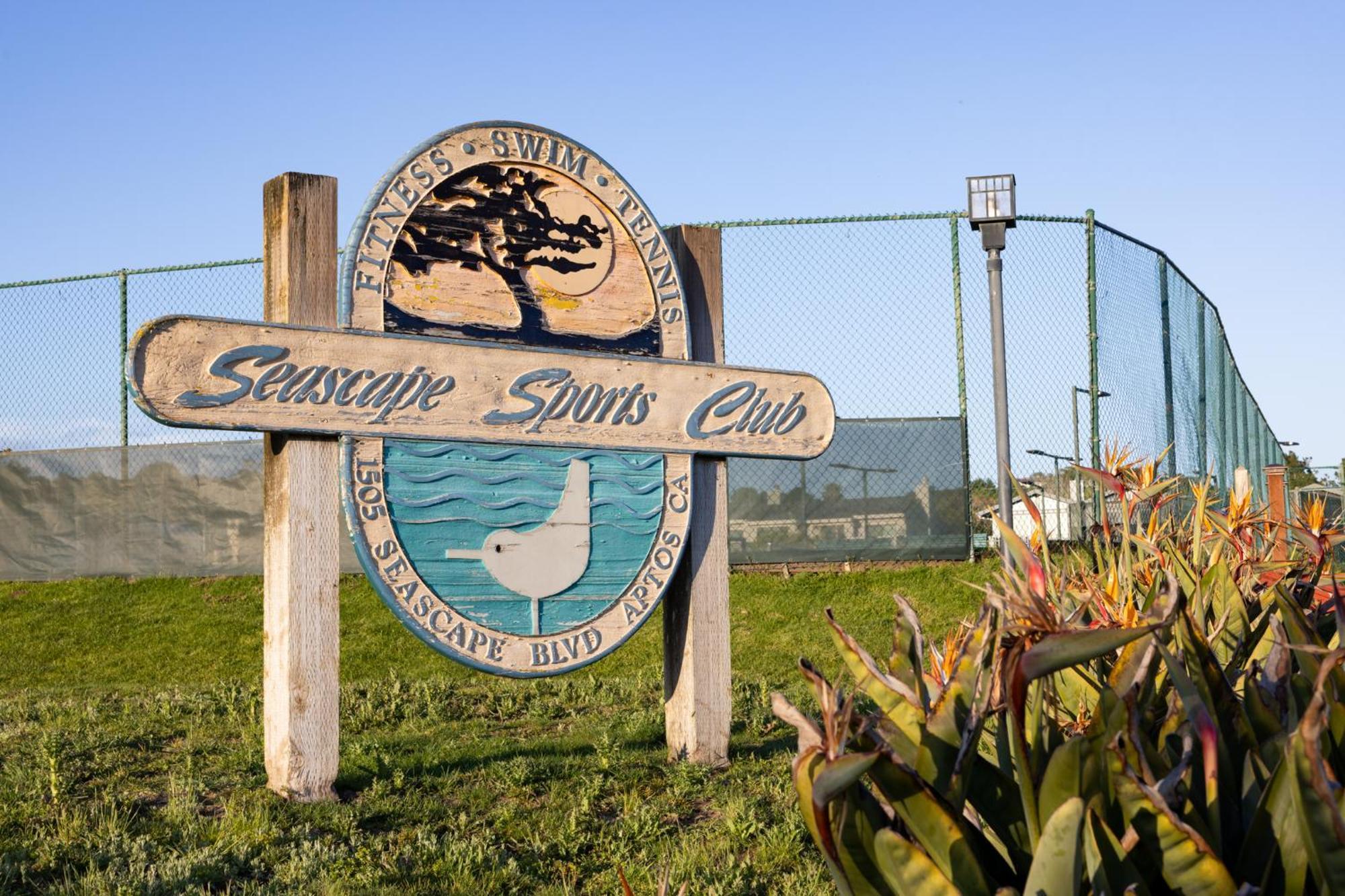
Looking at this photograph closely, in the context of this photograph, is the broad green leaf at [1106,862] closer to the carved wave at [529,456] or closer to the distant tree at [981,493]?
the carved wave at [529,456]

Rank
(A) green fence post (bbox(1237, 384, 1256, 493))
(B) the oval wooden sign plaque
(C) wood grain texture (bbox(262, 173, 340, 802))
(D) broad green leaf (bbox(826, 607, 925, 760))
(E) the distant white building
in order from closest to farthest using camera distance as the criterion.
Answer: (D) broad green leaf (bbox(826, 607, 925, 760)), (C) wood grain texture (bbox(262, 173, 340, 802)), (B) the oval wooden sign plaque, (E) the distant white building, (A) green fence post (bbox(1237, 384, 1256, 493))

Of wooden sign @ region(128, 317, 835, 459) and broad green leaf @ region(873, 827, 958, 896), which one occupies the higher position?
wooden sign @ region(128, 317, 835, 459)

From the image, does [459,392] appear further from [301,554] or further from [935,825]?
[935,825]

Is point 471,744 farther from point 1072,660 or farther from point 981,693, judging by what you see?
point 1072,660

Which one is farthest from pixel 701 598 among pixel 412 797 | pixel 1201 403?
pixel 1201 403

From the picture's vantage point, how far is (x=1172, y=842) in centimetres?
164

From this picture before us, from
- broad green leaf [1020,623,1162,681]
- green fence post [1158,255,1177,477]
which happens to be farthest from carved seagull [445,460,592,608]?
green fence post [1158,255,1177,477]

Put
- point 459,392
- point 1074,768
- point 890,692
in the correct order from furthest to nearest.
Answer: point 459,392, point 890,692, point 1074,768

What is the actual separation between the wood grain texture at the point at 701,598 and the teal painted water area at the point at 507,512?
31 cm

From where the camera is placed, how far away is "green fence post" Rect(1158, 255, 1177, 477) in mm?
13859

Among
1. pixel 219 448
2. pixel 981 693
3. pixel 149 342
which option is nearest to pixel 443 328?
pixel 149 342

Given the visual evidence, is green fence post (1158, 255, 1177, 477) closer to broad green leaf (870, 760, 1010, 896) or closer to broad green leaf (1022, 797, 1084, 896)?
broad green leaf (870, 760, 1010, 896)

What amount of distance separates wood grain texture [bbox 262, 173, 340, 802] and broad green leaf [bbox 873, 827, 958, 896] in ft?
11.1

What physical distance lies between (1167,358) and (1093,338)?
2188 mm
